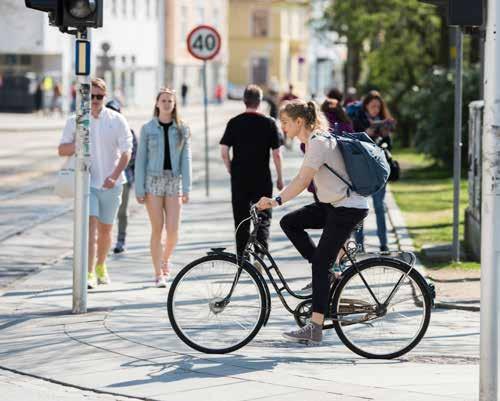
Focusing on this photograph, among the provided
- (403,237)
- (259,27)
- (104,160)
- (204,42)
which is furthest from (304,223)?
(259,27)

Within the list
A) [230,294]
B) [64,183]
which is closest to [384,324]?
[230,294]

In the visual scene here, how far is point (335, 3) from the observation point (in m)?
40.3

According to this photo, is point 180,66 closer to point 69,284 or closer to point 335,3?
point 335,3

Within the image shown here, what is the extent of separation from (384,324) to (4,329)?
9.19 ft

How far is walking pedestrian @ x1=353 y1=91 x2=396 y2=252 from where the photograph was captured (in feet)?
46.7

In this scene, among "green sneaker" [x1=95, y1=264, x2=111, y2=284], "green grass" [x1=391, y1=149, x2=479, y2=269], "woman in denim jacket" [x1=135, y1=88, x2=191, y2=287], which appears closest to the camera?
"woman in denim jacket" [x1=135, y1=88, x2=191, y2=287]

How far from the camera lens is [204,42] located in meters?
21.7

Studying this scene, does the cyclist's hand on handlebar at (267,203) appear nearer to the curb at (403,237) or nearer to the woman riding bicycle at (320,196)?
the woman riding bicycle at (320,196)

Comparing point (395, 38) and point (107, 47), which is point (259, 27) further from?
point (395, 38)

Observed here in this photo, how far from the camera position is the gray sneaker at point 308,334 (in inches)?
349

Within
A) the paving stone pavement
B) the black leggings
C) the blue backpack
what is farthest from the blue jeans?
the blue backpack

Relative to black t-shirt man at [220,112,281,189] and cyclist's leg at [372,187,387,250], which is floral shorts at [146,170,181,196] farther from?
cyclist's leg at [372,187,387,250]

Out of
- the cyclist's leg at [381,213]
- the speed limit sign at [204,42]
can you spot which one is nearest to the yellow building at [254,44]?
the speed limit sign at [204,42]

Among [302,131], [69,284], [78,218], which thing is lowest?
[69,284]
